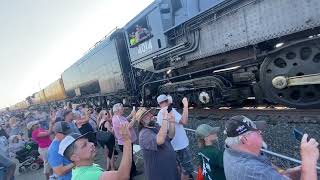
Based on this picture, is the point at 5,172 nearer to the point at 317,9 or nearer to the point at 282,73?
the point at 282,73

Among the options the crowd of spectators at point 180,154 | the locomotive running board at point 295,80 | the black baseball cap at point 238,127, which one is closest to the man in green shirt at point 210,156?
the crowd of spectators at point 180,154

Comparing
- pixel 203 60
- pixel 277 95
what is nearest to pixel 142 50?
pixel 203 60

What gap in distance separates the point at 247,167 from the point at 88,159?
1594mm

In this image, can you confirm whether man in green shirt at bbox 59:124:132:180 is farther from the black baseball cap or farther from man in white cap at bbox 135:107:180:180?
man in white cap at bbox 135:107:180:180

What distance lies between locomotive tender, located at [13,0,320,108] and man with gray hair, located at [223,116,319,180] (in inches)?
180

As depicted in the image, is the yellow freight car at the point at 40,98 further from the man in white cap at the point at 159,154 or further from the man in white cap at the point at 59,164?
the man in white cap at the point at 159,154

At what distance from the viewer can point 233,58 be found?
30.9ft

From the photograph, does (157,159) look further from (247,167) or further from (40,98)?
(40,98)

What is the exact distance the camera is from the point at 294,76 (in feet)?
24.7

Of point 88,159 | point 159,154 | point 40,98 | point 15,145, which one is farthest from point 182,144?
point 40,98

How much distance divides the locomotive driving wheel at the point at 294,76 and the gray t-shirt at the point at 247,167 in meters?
4.75

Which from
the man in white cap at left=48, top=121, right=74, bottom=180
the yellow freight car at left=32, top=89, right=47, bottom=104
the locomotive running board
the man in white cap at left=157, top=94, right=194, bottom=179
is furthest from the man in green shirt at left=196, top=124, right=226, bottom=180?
the yellow freight car at left=32, top=89, right=47, bottom=104

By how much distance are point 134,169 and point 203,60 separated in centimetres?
447

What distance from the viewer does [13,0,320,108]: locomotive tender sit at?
734cm
